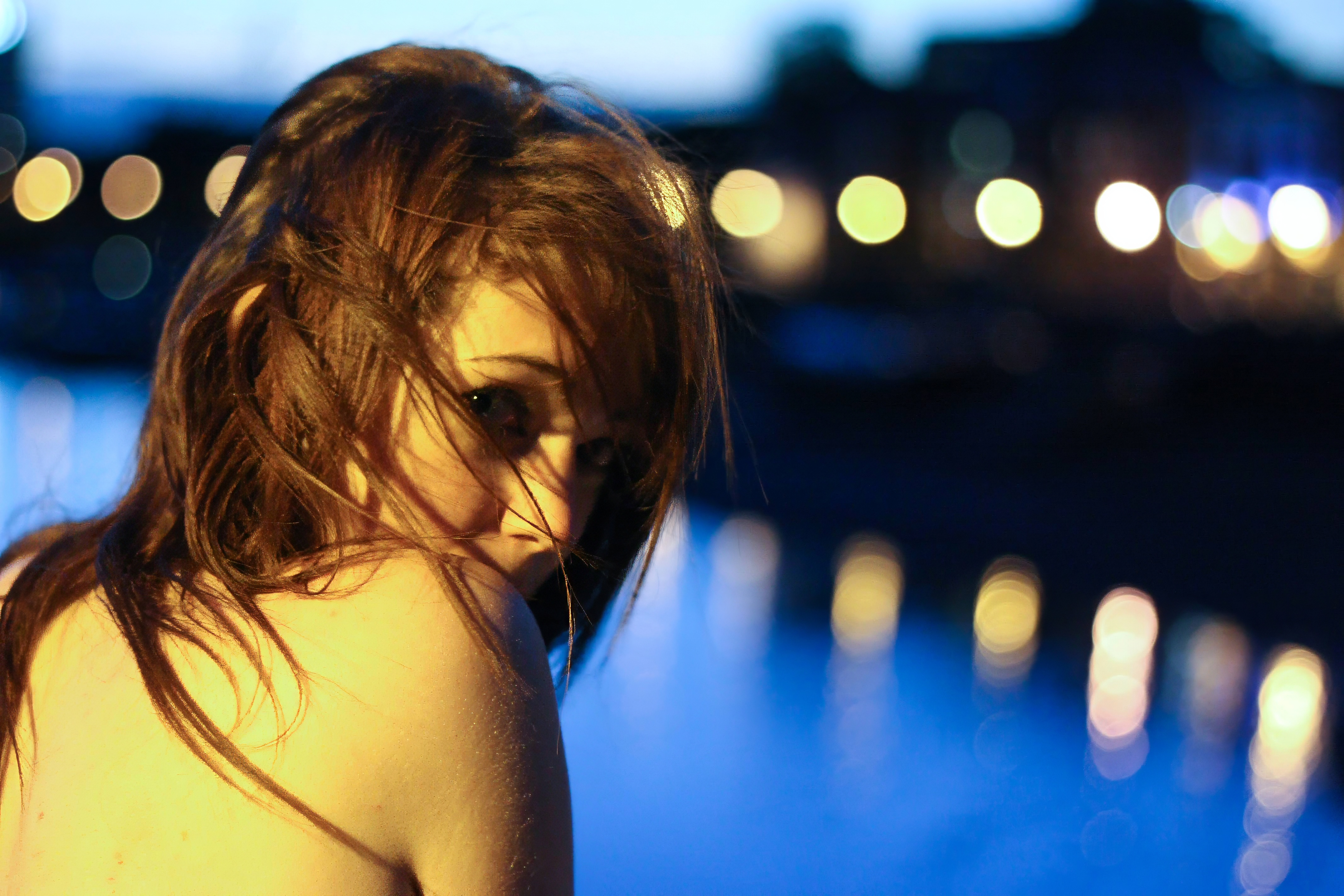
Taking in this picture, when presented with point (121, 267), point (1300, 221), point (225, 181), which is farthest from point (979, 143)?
point (225, 181)

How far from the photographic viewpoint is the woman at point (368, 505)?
0.74 metres

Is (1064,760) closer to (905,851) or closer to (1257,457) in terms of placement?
(905,851)

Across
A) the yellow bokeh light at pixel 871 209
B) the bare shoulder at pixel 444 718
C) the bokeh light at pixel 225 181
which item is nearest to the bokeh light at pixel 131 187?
the yellow bokeh light at pixel 871 209

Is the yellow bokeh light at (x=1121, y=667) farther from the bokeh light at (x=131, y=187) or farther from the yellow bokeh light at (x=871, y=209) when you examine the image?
the bokeh light at (x=131, y=187)

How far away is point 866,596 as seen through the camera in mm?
5766

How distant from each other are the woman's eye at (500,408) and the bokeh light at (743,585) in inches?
148

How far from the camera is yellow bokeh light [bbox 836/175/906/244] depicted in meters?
20.4

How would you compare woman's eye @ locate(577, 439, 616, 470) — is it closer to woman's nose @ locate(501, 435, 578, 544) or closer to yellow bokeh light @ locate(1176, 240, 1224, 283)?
woman's nose @ locate(501, 435, 578, 544)

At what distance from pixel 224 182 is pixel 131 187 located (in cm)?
2772

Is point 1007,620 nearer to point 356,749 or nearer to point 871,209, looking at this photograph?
point 356,749

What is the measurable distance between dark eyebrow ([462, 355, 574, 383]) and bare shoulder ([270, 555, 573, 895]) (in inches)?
6.5

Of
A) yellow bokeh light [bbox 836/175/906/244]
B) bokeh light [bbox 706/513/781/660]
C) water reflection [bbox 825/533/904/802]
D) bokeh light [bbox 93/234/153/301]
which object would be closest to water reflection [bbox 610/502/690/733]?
bokeh light [bbox 706/513/781/660]

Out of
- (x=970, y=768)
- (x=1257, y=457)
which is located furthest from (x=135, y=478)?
(x=1257, y=457)

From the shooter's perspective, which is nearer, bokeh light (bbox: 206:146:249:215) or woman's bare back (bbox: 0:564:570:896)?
woman's bare back (bbox: 0:564:570:896)
